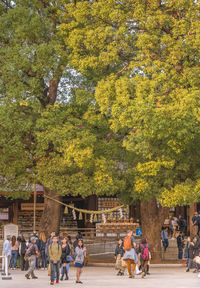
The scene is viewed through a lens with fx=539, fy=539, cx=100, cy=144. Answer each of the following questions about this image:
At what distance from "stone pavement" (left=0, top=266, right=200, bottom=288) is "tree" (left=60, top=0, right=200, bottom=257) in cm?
377

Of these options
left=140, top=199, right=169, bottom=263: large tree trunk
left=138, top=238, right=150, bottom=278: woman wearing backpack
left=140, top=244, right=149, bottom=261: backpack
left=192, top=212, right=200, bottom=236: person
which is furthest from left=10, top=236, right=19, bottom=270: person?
left=192, top=212, right=200, bottom=236: person

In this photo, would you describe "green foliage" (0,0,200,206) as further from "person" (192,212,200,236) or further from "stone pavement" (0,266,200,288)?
"person" (192,212,200,236)

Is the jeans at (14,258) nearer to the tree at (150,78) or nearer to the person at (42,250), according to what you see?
the person at (42,250)

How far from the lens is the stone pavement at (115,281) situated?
17.5 metres

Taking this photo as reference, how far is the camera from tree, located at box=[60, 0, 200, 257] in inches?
863

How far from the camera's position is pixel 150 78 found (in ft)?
77.0

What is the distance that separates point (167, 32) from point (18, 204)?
18.9 metres

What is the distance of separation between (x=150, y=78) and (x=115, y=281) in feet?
30.0

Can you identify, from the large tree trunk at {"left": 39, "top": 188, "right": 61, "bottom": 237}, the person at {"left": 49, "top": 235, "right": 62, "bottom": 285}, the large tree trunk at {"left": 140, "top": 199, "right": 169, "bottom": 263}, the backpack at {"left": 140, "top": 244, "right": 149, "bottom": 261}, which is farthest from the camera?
the large tree trunk at {"left": 39, "top": 188, "right": 61, "bottom": 237}

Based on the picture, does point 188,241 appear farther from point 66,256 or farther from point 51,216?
point 51,216

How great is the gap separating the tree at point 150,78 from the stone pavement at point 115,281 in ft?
12.4

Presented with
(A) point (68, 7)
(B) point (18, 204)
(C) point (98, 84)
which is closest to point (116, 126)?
(C) point (98, 84)

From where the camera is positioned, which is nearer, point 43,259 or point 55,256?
point 55,256

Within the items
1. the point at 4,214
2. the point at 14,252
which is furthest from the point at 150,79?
the point at 4,214
